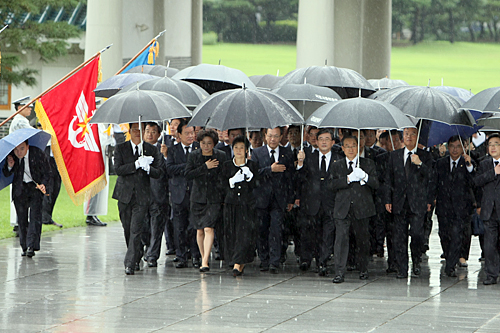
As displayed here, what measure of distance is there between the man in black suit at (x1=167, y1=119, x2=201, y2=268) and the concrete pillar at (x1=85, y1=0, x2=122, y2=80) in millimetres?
12610

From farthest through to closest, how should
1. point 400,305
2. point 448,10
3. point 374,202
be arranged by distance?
point 448,10, point 374,202, point 400,305

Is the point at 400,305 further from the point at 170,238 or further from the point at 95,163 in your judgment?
the point at 95,163

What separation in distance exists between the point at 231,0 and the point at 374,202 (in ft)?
230

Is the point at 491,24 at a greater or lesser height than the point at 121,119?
greater

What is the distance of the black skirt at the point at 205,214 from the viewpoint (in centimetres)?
998

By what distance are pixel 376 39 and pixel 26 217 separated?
2060 cm

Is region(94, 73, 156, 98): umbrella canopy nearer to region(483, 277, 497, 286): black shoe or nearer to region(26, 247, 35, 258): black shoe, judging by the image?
region(26, 247, 35, 258): black shoe

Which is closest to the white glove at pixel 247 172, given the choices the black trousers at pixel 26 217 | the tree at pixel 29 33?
the black trousers at pixel 26 217

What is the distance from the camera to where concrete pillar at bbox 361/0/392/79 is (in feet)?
96.5

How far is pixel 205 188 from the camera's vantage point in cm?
1009

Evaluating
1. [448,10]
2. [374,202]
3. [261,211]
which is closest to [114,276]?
[261,211]

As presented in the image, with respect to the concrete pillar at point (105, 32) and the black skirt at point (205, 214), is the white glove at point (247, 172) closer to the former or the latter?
the black skirt at point (205, 214)

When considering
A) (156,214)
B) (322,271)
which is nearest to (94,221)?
(156,214)

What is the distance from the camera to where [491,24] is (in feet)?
247
